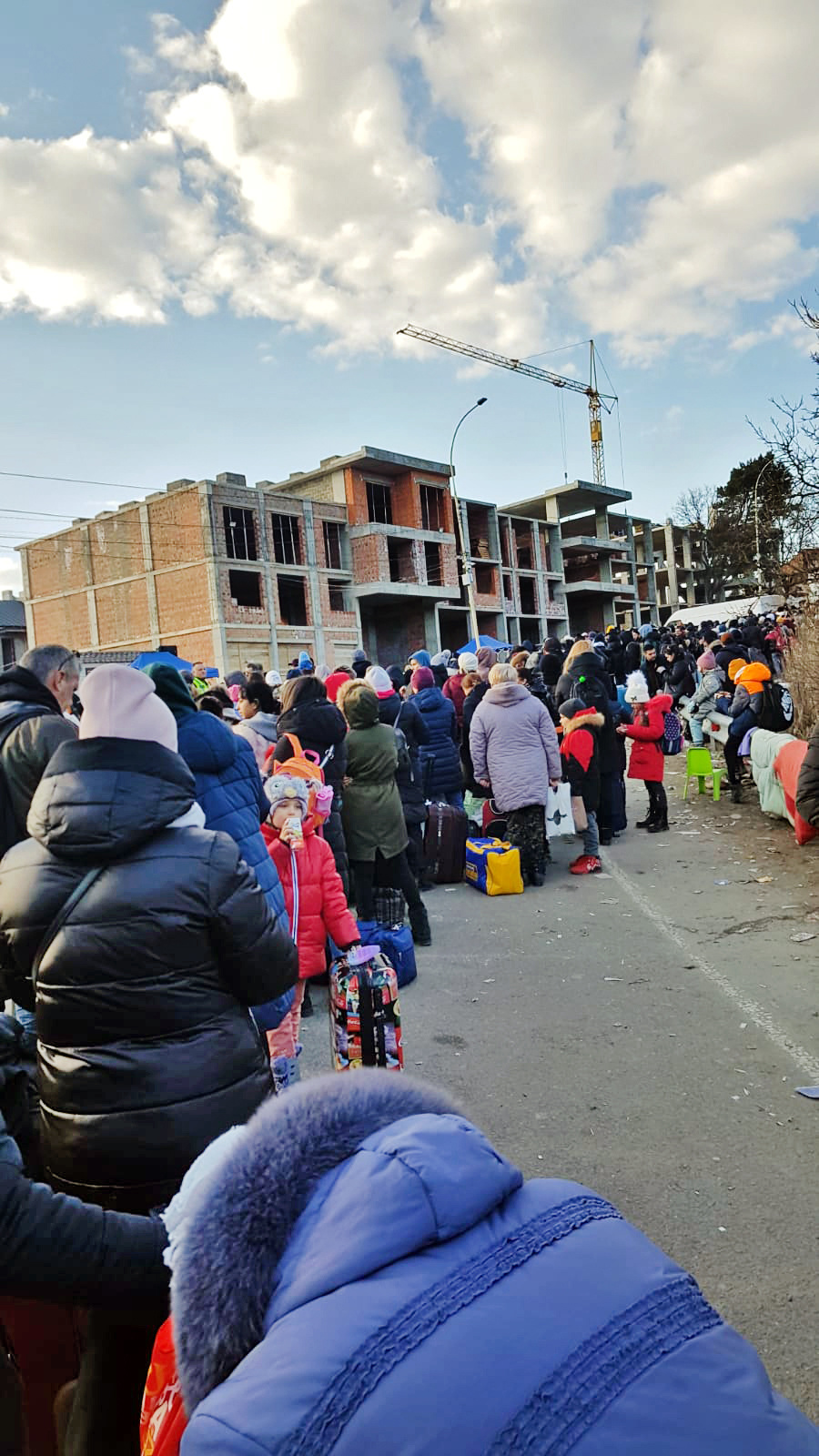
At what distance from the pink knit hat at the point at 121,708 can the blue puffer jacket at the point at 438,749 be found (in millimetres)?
6064

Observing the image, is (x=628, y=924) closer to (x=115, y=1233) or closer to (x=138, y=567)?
(x=115, y=1233)

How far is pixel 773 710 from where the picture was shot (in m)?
10.8

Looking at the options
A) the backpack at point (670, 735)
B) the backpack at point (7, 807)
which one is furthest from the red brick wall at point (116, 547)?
the backpack at point (7, 807)

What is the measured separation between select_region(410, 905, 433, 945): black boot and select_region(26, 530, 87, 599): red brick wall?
1599 inches

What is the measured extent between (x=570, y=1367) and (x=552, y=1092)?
3.62 m

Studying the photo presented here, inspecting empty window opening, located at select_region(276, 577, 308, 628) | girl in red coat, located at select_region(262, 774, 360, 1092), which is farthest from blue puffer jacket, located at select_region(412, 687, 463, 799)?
empty window opening, located at select_region(276, 577, 308, 628)

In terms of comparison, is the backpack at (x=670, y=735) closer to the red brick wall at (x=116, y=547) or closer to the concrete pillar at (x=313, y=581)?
the concrete pillar at (x=313, y=581)

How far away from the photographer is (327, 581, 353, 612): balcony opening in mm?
42781

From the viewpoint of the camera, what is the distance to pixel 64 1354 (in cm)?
217

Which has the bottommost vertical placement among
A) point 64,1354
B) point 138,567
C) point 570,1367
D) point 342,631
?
point 64,1354

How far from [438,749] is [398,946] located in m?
3.49

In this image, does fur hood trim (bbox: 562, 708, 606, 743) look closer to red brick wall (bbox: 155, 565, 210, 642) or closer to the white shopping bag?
the white shopping bag

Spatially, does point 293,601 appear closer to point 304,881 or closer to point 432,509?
point 432,509

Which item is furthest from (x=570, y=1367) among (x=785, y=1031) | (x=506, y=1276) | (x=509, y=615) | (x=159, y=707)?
(x=509, y=615)
